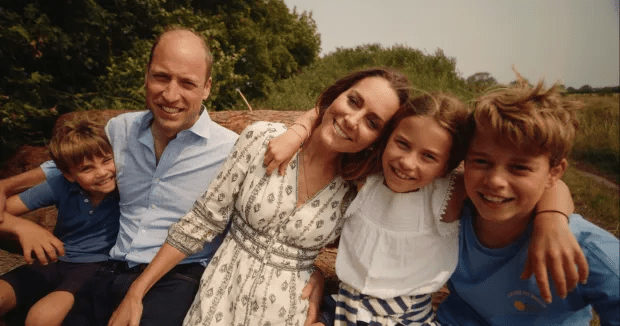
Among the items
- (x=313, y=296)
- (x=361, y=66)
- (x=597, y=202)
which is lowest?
(x=597, y=202)

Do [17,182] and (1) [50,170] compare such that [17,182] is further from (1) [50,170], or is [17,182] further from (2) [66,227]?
(2) [66,227]

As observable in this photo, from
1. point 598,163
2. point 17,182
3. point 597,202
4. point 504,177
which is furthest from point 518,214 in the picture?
point 598,163

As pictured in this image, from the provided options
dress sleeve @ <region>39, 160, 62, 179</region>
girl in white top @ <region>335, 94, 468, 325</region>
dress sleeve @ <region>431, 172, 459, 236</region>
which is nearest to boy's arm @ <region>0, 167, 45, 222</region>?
dress sleeve @ <region>39, 160, 62, 179</region>

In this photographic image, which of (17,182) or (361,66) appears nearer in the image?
(17,182)

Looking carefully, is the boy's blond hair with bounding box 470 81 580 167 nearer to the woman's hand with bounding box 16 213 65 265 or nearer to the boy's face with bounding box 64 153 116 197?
the boy's face with bounding box 64 153 116 197

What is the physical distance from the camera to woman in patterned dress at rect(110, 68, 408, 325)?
5.51 ft

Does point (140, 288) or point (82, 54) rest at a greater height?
point (82, 54)

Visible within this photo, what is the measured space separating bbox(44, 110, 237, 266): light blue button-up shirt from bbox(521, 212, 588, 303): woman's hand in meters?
1.53

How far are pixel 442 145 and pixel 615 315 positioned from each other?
0.83 m

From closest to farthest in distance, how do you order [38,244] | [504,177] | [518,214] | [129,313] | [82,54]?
[504,177] < [518,214] < [129,313] < [38,244] < [82,54]

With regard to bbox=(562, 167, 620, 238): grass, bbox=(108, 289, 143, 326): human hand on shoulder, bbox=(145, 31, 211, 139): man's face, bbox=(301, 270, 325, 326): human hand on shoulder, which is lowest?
bbox=(562, 167, 620, 238): grass

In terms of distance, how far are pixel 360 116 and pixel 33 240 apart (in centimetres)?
174

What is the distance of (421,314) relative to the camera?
1752 mm

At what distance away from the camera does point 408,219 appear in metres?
1.70
